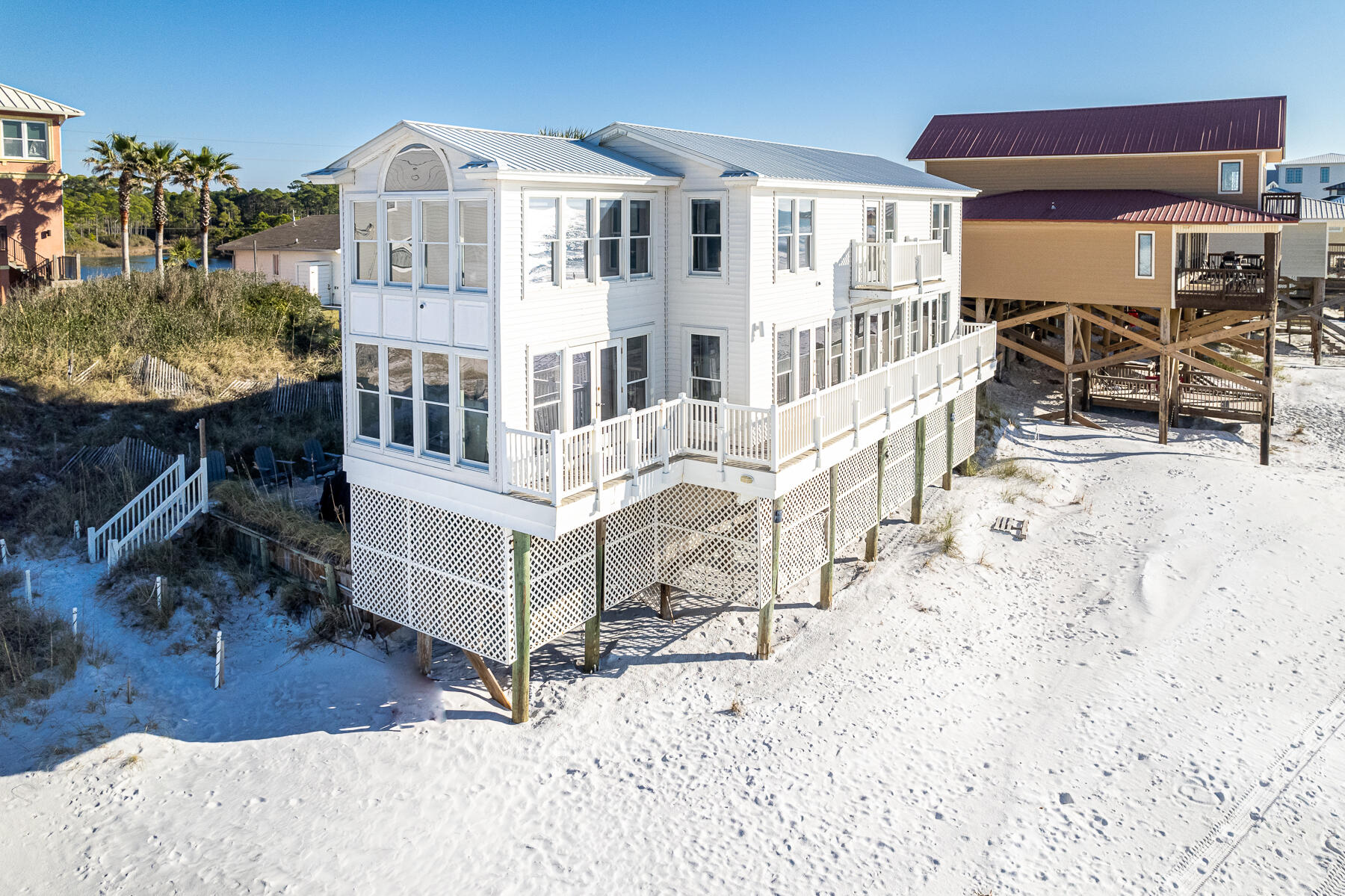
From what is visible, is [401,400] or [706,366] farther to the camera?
[706,366]

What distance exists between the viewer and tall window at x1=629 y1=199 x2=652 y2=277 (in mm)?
17281

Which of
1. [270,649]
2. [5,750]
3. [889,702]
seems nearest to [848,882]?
[889,702]

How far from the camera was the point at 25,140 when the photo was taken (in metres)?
34.6

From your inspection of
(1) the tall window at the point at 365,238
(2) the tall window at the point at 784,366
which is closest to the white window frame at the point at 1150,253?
(2) the tall window at the point at 784,366

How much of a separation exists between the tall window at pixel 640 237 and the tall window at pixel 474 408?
133 inches

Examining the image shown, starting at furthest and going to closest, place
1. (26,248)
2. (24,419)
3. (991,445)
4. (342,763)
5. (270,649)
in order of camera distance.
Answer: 1. (26,248)
2. (991,445)
3. (24,419)
4. (270,649)
5. (342,763)

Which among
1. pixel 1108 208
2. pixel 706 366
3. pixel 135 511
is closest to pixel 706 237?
pixel 706 366

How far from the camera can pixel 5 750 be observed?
15.1 metres

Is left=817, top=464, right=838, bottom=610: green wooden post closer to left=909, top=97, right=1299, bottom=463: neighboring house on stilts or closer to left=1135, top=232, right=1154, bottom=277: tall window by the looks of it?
left=909, top=97, right=1299, bottom=463: neighboring house on stilts

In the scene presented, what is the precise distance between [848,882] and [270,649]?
10366 mm

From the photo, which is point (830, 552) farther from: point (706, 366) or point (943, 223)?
point (943, 223)

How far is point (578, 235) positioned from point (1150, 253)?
19.8 m

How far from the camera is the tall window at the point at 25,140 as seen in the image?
3428 cm

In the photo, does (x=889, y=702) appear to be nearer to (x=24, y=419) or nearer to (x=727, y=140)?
(x=727, y=140)
